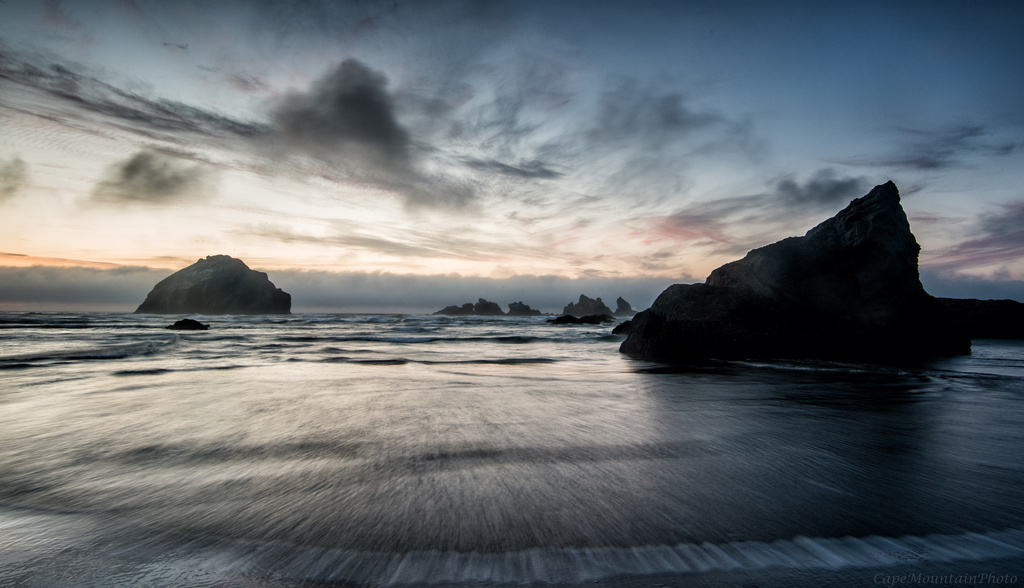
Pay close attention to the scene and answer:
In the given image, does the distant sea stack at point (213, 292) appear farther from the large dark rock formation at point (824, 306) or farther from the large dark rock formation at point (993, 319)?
the large dark rock formation at point (993, 319)

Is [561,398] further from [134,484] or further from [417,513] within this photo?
[134,484]

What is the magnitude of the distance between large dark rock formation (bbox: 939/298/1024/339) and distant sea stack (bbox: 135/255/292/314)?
11225 cm

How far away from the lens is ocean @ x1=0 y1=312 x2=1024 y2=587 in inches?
61.7

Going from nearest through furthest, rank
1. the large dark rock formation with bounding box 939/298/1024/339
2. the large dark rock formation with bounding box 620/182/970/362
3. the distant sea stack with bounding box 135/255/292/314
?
the large dark rock formation with bounding box 620/182/970/362 < the large dark rock formation with bounding box 939/298/1024/339 < the distant sea stack with bounding box 135/255/292/314

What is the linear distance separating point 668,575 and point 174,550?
1910 millimetres

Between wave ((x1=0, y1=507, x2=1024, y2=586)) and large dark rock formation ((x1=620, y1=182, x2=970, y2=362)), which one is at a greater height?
large dark rock formation ((x1=620, y1=182, x2=970, y2=362))

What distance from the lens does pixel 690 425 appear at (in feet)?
12.5

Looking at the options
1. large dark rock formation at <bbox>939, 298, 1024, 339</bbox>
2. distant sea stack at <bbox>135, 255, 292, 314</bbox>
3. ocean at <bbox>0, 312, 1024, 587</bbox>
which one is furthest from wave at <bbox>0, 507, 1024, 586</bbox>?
distant sea stack at <bbox>135, 255, 292, 314</bbox>

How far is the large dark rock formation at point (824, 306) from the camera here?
9.88 meters

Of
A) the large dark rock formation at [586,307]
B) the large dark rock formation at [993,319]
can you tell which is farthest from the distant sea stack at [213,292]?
the large dark rock formation at [993,319]

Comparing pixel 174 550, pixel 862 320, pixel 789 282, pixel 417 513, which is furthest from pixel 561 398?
pixel 862 320

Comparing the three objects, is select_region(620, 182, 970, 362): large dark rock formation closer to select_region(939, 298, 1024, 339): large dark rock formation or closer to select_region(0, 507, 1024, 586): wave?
select_region(0, 507, 1024, 586): wave

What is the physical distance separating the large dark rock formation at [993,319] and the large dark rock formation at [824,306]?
11.1 m

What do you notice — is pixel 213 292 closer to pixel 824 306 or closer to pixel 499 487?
pixel 824 306
